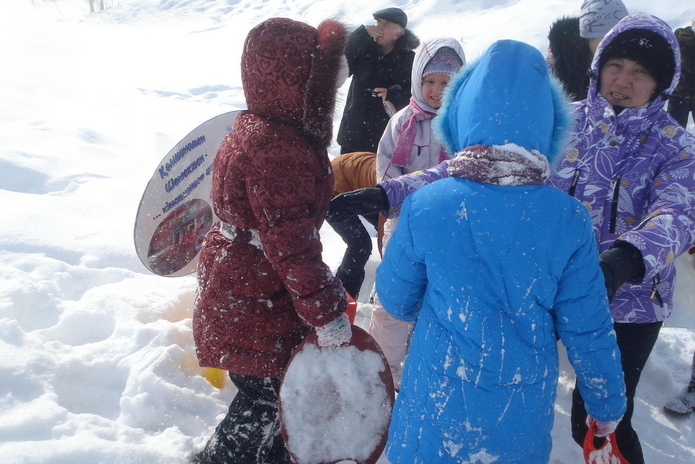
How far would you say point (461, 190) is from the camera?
4.26ft

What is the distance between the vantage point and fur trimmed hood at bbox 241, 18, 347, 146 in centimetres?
154

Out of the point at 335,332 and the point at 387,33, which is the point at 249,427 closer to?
the point at 335,332

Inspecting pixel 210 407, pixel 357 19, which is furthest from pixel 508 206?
pixel 357 19

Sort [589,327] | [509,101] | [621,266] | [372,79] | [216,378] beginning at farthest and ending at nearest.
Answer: [372,79]
[216,378]
[621,266]
[589,327]
[509,101]

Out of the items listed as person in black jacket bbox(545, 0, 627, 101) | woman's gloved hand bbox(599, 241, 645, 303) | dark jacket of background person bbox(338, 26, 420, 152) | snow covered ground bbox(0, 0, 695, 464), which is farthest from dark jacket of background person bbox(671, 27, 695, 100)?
woman's gloved hand bbox(599, 241, 645, 303)

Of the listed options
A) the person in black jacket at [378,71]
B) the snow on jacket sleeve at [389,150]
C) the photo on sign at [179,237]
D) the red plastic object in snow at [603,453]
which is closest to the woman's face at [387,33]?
the person in black jacket at [378,71]

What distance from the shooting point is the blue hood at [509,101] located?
4.07ft

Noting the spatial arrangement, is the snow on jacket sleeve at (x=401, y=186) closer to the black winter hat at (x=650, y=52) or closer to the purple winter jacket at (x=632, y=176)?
the purple winter jacket at (x=632, y=176)

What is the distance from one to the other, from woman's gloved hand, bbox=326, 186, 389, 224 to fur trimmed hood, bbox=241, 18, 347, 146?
1.01 ft

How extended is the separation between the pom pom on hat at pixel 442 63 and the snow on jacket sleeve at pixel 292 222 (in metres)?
1.19

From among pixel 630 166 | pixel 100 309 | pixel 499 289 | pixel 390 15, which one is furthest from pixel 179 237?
pixel 390 15

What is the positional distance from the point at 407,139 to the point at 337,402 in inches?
52.1

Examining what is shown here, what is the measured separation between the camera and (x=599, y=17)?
130 inches

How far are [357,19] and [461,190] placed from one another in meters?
12.8
